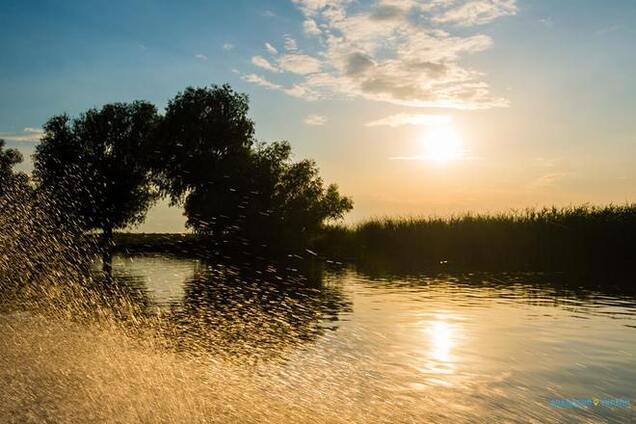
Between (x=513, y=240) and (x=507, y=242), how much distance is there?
56cm

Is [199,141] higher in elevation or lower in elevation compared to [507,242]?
higher

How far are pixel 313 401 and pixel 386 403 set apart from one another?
4.38 feet

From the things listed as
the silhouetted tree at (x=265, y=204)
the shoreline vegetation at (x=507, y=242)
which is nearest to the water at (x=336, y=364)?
the shoreline vegetation at (x=507, y=242)

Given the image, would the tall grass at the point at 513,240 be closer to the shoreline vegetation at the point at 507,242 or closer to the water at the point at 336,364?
the shoreline vegetation at the point at 507,242

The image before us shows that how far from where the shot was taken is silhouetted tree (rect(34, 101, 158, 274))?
7388 cm

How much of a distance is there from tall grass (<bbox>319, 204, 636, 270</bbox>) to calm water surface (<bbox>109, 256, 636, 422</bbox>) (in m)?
16.1

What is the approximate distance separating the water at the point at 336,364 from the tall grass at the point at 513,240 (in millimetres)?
22858

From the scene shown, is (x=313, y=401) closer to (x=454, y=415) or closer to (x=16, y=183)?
(x=454, y=415)

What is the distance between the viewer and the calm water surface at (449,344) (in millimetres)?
11008

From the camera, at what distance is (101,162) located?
7362 cm

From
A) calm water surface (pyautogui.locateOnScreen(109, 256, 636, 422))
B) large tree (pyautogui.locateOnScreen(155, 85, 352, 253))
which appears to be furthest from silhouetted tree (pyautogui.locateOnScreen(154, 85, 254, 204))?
calm water surface (pyautogui.locateOnScreen(109, 256, 636, 422))

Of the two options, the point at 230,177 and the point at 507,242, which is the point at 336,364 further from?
the point at 230,177

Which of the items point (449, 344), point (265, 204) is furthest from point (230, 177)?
point (449, 344)

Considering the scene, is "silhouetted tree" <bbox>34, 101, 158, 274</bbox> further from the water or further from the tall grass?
the water
